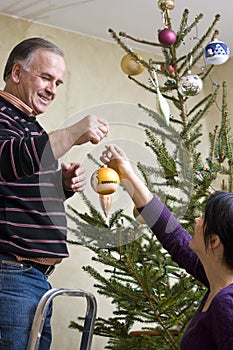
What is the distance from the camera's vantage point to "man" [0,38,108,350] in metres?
1.29

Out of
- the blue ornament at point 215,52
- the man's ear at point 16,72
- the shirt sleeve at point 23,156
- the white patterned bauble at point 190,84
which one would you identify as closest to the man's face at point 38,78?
the man's ear at point 16,72

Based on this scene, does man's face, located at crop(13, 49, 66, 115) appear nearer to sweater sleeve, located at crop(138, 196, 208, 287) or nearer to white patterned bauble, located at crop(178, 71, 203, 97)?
sweater sleeve, located at crop(138, 196, 208, 287)

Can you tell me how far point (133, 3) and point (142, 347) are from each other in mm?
1705

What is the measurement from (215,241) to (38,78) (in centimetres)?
→ 64

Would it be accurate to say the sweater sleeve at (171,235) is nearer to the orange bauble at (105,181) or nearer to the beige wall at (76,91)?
the orange bauble at (105,181)

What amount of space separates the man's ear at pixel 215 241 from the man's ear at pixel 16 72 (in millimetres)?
667

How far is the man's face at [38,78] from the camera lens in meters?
1.62

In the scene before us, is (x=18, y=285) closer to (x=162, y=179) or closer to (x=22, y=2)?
(x=162, y=179)

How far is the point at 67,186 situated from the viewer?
1.46 meters

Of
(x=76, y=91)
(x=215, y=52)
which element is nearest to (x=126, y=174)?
(x=215, y=52)

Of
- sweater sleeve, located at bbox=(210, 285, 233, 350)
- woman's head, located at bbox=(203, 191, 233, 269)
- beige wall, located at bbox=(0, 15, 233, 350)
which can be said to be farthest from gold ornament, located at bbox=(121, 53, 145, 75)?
sweater sleeve, located at bbox=(210, 285, 233, 350)

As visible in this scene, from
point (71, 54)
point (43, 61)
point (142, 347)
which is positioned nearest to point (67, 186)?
point (43, 61)

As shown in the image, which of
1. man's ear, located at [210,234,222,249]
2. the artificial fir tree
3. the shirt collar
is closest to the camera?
man's ear, located at [210,234,222,249]

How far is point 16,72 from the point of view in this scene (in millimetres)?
1641
